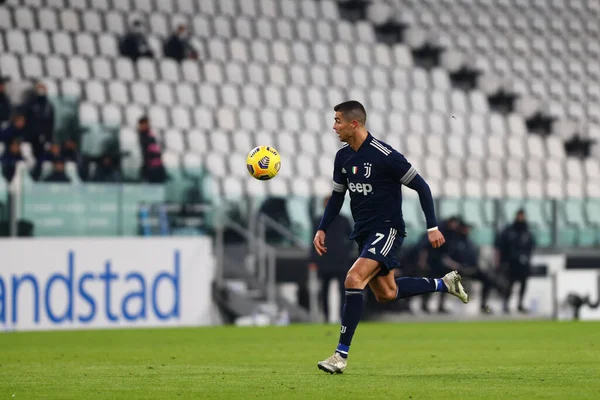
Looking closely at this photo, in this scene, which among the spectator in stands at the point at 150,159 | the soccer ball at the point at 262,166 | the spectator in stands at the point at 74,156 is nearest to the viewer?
the soccer ball at the point at 262,166

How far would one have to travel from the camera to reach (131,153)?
17000mm

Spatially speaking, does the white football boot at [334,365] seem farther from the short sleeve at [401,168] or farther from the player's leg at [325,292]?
the player's leg at [325,292]

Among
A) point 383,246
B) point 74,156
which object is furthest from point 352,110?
point 74,156

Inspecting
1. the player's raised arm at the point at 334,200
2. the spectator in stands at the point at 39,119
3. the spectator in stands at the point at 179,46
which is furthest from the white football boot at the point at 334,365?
the spectator in stands at the point at 179,46

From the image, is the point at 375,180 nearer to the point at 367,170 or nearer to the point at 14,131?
the point at 367,170

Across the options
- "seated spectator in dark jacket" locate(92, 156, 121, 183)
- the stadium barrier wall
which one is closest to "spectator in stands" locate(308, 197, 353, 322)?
the stadium barrier wall

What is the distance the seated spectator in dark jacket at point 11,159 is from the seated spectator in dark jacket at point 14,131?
0.37m

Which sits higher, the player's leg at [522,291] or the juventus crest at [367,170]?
the juventus crest at [367,170]

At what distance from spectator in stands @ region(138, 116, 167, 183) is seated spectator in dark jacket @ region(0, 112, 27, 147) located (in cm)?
181

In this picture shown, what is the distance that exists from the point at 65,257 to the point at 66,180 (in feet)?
3.56

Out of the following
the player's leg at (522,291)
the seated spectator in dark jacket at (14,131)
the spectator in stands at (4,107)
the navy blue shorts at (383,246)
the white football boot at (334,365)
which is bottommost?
the player's leg at (522,291)

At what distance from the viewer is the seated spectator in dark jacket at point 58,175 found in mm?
16297

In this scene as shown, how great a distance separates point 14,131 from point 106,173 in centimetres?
229

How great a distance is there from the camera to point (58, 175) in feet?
53.8
